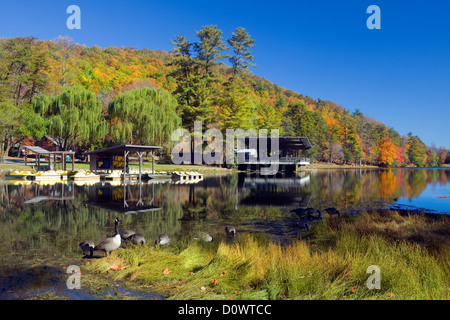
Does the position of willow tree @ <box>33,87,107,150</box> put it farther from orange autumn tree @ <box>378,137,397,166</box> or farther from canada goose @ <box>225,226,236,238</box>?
orange autumn tree @ <box>378,137,397,166</box>

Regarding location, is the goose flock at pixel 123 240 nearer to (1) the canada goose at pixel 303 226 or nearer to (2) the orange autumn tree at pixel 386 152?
(1) the canada goose at pixel 303 226

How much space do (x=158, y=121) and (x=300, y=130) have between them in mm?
42733

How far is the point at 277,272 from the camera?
520 cm

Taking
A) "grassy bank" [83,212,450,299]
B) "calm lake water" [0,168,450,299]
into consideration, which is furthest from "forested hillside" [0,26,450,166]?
"grassy bank" [83,212,450,299]

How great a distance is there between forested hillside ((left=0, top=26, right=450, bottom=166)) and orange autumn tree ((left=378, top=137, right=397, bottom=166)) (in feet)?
0.80

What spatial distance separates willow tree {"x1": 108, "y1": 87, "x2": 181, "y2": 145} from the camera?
39094 mm

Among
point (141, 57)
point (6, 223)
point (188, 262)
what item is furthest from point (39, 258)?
point (141, 57)

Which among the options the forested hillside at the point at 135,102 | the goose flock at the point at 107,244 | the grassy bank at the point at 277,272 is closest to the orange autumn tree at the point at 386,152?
the forested hillside at the point at 135,102

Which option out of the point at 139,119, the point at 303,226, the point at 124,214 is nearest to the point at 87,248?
the point at 124,214

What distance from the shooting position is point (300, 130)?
74188 millimetres

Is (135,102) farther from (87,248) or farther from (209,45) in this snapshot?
(87,248)

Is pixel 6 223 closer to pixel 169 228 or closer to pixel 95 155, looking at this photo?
pixel 169 228

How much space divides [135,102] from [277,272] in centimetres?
3756

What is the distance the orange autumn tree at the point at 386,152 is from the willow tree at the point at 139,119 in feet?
216
